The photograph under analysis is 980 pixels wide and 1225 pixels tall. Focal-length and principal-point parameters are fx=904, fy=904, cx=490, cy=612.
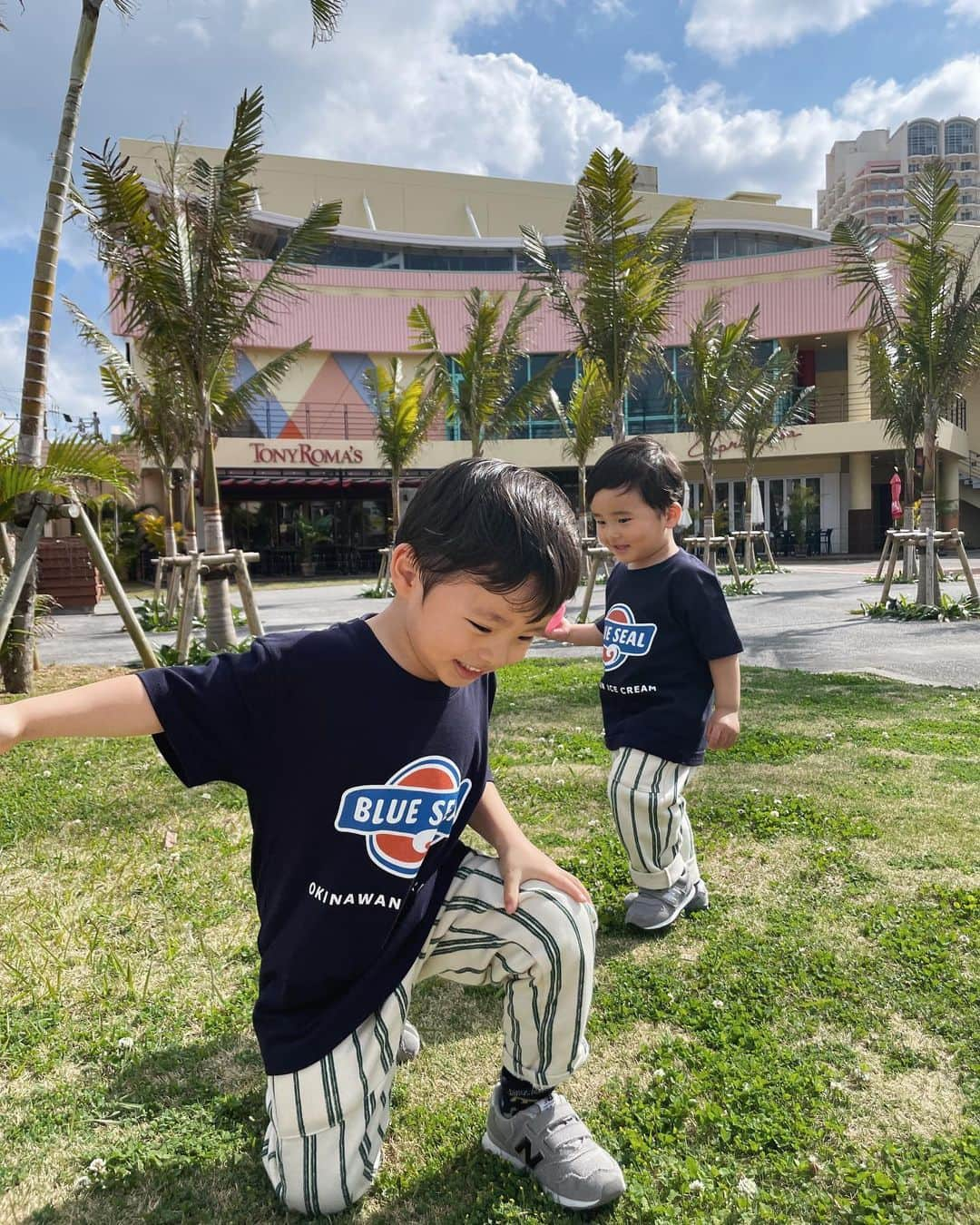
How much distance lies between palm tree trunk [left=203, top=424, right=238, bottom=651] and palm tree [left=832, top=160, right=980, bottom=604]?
755cm

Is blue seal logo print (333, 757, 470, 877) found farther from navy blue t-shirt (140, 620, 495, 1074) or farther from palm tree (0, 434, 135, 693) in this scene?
palm tree (0, 434, 135, 693)

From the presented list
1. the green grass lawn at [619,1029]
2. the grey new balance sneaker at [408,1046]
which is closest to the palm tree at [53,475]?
the green grass lawn at [619,1029]

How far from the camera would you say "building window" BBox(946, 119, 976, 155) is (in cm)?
12500

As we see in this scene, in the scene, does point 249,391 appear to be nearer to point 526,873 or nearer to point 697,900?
point 697,900

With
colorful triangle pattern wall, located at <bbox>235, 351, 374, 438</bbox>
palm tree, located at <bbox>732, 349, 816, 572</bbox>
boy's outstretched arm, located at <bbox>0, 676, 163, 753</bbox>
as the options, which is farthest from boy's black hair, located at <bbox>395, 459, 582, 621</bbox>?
colorful triangle pattern wall, located at <bbox>235, 351, 374, 438</bbox>

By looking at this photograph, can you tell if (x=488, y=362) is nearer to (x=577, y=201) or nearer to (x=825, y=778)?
(x=577, y=201)

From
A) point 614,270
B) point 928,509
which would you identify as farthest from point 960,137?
point 614,270

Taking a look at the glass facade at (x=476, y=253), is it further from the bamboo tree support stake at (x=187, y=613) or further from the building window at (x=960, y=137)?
the building window at (x=960, y=137)

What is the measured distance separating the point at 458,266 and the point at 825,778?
3109cm

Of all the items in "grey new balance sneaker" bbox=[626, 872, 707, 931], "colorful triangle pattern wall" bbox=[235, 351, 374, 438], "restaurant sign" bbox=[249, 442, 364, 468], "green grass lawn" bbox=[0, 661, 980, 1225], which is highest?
"colorful triangle pattern wall" bbox=[235, 351, 374, 438]

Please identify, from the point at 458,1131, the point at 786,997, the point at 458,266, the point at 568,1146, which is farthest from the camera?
the point at 458,266

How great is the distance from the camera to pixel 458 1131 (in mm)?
1968

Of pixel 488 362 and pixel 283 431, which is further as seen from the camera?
pixel 283 431

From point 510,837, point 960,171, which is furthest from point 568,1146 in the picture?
point 960,171
